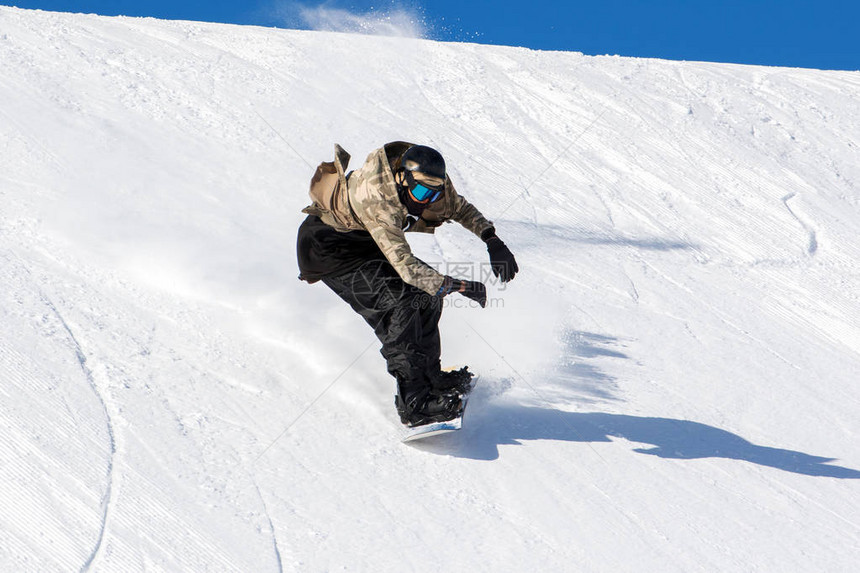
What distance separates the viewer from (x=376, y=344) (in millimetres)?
4906

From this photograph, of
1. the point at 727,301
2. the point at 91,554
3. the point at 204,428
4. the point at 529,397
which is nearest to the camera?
the point at 91,554

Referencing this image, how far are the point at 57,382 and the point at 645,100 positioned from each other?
8.63m

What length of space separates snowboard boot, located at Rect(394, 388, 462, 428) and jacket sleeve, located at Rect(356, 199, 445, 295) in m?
0.63

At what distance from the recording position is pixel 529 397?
15.6ft

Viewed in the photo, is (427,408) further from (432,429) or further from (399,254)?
(399,254)

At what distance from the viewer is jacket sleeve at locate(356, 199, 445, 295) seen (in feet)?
12.1

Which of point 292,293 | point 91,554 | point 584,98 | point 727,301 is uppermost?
point 584,98

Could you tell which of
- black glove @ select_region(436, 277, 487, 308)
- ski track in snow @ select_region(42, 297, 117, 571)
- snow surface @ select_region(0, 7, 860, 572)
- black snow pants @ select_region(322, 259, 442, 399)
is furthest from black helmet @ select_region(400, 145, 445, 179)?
ski track in snow @ select_region(42, 297, 117, 571)

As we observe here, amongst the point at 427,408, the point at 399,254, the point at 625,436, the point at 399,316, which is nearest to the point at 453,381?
the point at 427,408

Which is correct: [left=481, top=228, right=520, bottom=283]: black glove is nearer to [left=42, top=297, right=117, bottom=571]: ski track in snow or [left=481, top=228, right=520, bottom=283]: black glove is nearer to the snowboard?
the snowboard

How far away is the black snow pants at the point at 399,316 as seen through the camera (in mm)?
4039

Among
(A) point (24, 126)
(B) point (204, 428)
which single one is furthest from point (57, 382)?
(A) point (24, 126)

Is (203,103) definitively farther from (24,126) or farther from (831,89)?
(831,89)

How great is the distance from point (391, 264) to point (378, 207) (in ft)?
1.00
